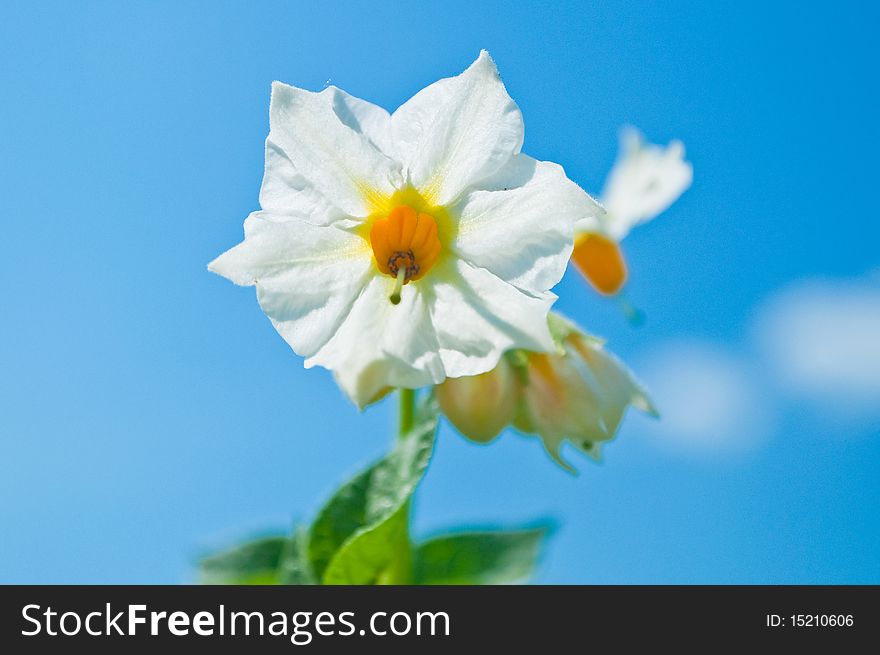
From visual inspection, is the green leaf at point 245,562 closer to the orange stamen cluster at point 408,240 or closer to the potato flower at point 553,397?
the potato flower at point 553,397

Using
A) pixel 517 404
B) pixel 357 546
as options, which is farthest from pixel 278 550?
pixel 517 404

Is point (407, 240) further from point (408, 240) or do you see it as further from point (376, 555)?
point (376, 555)

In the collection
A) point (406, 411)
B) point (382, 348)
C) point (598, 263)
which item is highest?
point (598, 263)

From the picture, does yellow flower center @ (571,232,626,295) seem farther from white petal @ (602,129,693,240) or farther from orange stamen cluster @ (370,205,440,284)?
orange stamen cluster @ (370,205,440,284)

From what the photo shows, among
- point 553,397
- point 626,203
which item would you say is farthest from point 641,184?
point 553,397

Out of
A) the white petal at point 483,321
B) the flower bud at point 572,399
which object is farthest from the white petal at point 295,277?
the flower bud at point 572,399

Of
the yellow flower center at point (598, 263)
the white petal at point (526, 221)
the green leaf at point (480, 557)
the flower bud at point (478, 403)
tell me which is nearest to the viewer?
the white petal at point (526, 221)
